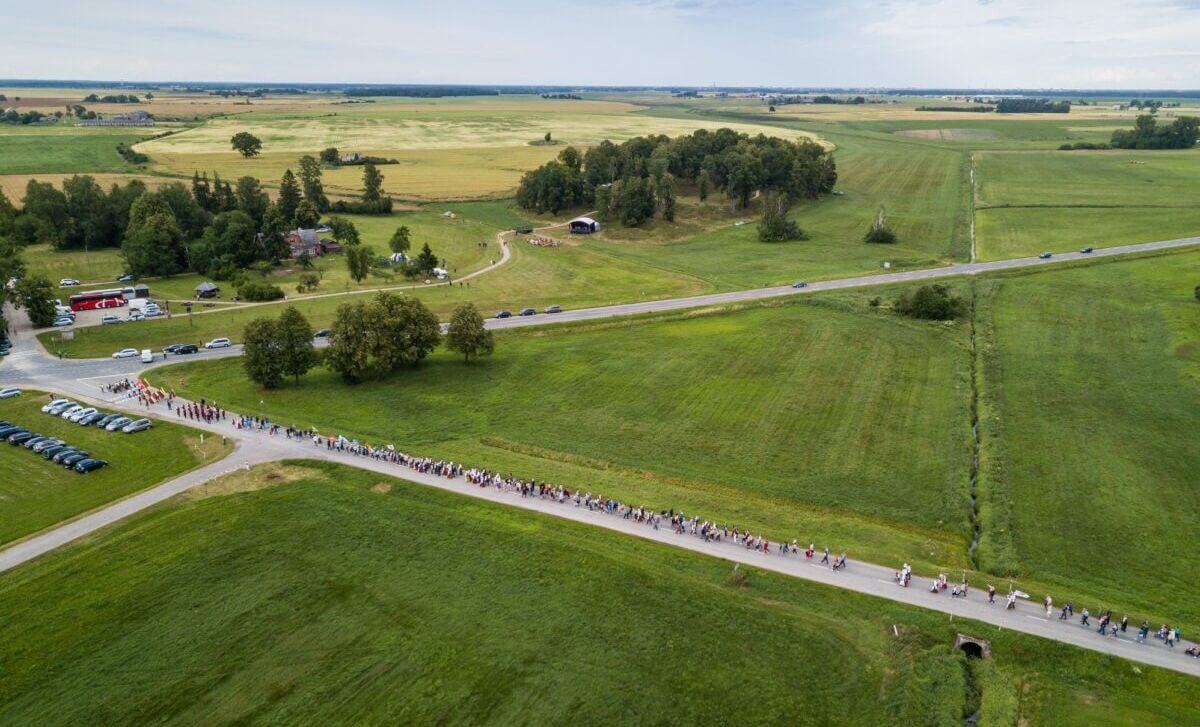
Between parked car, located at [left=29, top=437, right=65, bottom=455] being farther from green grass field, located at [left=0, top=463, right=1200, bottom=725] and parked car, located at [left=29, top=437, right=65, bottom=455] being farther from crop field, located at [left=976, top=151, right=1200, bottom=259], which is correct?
crop field, located at [left=976, top=151, right=1200, bottom=259]

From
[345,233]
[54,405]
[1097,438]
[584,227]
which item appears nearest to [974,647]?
[1097,438]

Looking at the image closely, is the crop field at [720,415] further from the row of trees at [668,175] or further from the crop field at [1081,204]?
the row of trees at [668,175]

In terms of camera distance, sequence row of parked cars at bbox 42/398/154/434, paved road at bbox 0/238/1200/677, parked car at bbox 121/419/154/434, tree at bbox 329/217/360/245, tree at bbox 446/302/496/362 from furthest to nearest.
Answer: tree at bbox 329/217/360/245, tree at bbox 446/302/496/362, row of parked cars at bbox 42/398/154/434, parked car at bbox 121/419/154/434, paved road at bbox 0/238/1200/677

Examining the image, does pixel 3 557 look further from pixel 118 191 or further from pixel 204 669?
pixel 118 191

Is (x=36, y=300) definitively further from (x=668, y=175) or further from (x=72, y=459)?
(x=668, y=175)

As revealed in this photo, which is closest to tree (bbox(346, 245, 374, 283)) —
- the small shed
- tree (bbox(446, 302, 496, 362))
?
tree (bbox(446, 302, 496, 362))

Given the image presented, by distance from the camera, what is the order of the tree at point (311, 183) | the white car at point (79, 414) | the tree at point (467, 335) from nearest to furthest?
1. the white car at point (79, 414)
2. the tree at point (467, 335)
3. the tree at point (311, 183)

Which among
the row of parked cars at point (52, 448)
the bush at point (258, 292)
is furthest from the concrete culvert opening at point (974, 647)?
the bush at point (258, 292)
